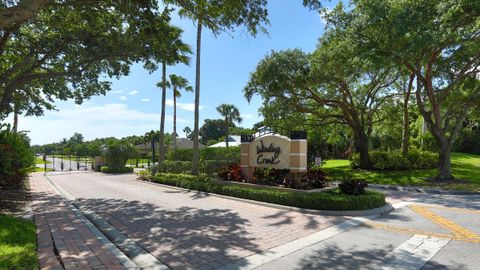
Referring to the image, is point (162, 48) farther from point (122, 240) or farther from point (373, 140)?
point (373, 140)

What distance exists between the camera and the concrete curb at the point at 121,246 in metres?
5.34

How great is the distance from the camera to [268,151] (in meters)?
13.9

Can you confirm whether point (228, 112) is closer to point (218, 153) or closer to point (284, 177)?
point (218, 153)

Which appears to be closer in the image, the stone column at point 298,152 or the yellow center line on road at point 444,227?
the yellow center line on road at point 444,227

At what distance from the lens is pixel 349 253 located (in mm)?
5852

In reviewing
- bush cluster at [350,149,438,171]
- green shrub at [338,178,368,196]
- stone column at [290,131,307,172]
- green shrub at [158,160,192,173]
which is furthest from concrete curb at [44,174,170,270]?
bush cluster at [350,149,438,171]

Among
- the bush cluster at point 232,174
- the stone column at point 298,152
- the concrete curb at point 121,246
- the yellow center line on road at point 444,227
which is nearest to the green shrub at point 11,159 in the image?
the concrete curb at point 121,246

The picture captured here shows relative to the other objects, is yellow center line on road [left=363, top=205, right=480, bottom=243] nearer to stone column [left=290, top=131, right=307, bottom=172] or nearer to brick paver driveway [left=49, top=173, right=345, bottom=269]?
brick paver driveway [left=49, top=173, right=345, bottom=269]

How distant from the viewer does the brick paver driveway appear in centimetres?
588

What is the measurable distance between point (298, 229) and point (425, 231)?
289cm

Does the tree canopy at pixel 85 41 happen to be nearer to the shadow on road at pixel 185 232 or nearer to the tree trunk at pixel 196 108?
the tree trunk at pixel 196 108

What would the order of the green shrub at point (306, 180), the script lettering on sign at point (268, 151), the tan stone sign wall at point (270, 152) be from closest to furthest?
1. the green shrub at point (306, 180)
2. the tan stone sign wall at point (270, 152)
3. the script lettering on sign at point (268, 151)

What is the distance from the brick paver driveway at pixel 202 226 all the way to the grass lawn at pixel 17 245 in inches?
73.5

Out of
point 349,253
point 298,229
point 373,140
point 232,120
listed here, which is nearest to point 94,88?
point 298,229
